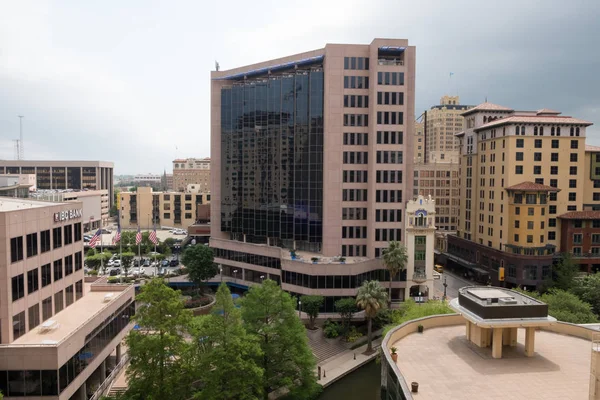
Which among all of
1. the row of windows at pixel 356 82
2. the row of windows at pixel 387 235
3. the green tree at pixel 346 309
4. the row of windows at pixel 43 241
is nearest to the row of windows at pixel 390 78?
the row of windows at pixel 356 82

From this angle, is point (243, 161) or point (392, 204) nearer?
point (392, 204)

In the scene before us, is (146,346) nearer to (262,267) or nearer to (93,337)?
(93,337)

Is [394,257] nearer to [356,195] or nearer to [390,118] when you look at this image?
[356,195]

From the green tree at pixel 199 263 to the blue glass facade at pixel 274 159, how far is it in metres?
10.9

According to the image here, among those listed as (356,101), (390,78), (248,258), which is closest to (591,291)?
(390,78)

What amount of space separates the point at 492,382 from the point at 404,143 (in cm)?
5836

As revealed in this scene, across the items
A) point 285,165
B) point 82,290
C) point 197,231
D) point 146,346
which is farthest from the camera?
point 197,231

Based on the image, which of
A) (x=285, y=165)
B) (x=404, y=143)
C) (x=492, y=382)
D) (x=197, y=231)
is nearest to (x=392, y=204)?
(x=404, y=143)

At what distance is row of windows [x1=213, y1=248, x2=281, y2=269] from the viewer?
90.7 m

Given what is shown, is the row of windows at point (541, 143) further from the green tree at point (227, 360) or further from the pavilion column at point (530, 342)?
the green tree at point (227, 360)

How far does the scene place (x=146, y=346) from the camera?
3644cm

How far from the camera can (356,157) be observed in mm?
84750

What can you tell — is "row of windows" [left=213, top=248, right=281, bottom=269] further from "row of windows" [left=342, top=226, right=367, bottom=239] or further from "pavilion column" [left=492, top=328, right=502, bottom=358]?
"pavilion column" [left=492, top=328, right=502, bottom=358]

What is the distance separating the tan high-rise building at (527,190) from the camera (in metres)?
94.0
